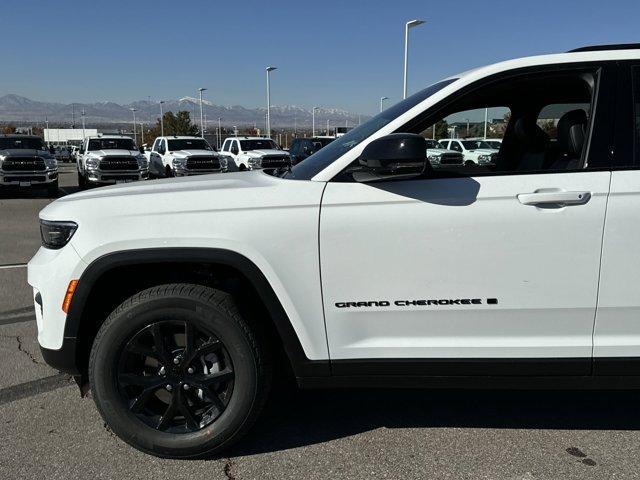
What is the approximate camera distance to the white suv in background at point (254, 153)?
23.2 meters

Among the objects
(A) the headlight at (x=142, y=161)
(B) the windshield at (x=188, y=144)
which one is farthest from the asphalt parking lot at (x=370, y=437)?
(B) the windshield at (x=188, y=144)

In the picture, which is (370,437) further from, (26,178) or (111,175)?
(111,175)

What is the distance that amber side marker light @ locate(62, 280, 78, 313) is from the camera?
2.68 m

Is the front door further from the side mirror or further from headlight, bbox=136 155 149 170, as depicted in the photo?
headlight, bbox=136 155 149 170

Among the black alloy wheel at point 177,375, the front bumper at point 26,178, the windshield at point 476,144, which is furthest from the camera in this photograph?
the front bumper at point 26,178

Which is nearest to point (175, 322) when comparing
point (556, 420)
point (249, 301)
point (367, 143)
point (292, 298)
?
point (249, 301)

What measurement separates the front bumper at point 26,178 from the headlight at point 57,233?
599 inches

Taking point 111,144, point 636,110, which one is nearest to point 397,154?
point 636,110

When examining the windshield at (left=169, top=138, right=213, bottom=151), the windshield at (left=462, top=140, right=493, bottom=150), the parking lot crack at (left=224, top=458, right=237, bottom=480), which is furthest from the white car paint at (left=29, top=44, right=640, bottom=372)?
the windshield at (left=169, top=138, right=213, bottom=151)

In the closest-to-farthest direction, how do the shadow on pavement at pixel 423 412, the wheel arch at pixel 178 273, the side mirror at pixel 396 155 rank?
the side mirror at pixel 396 155 < the wheel arch at pixel 178 273 < the shadow on pavement at pixel 423 412

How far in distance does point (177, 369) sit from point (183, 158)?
18.8m

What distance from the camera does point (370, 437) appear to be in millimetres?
3047

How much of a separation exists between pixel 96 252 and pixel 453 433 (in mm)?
2060

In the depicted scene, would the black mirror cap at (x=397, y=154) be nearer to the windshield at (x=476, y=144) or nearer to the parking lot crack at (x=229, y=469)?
the parking lot crack at (x=229, y=469)
